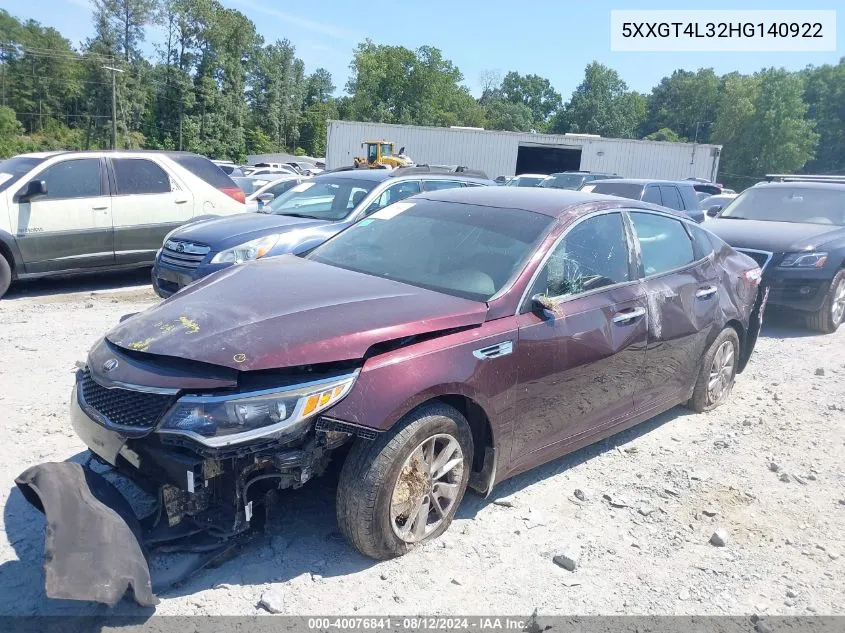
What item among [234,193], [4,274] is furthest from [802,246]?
[4,274]

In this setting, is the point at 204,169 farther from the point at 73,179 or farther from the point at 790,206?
the point at 790,206

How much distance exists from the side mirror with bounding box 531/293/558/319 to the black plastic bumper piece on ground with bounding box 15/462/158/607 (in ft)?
7.30

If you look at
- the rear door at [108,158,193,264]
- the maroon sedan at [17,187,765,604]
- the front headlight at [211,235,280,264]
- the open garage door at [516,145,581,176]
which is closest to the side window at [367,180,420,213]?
the front headlight at [211,235,280,264]

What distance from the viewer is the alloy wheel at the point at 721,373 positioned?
5.57 meters

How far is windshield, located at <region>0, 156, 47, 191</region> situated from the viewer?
853 cm

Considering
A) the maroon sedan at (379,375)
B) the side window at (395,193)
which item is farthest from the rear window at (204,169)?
the maroon sedan at (379,375)

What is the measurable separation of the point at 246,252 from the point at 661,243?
4319mm

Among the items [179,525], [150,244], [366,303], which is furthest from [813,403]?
[150,244]

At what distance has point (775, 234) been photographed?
29.3 feet

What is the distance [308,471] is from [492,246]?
69.2 inches

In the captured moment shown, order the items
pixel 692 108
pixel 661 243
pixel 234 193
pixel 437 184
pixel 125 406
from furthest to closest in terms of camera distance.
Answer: pixel 692 108 < pixel 234 193 < pixel 437 184 < pixel 661 243 < pixel 125 406

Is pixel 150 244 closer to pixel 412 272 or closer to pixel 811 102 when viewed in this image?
pixel 412 272

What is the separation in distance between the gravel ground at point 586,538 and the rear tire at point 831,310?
132 inches

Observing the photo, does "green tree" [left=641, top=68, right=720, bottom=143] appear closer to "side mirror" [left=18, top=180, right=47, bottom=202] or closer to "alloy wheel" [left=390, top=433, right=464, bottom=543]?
"side mirror" [left=18, top=180, right=47, bottom=202]
